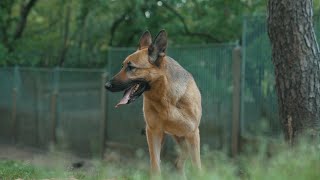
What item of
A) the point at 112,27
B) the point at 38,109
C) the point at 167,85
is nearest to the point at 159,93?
the point at 167,85

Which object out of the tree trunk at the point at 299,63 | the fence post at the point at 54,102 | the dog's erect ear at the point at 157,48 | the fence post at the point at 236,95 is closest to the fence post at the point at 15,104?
the fence post at the point at 54,102

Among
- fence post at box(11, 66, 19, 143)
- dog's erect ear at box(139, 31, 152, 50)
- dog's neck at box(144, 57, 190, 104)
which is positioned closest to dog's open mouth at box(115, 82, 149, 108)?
dog's neck at box(144, 57, 190, 104)

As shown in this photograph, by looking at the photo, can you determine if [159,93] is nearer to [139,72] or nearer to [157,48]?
[139,72]

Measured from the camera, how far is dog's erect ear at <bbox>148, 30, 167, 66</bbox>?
702 cm

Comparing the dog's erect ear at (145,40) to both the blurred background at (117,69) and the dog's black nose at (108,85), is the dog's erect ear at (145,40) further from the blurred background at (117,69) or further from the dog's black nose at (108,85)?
the blurred background at (117,69)

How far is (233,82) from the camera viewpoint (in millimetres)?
11398

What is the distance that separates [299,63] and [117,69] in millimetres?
7964

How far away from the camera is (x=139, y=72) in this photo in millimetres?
6941

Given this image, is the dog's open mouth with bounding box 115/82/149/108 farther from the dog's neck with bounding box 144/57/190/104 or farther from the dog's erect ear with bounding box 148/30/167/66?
the dog's erect ear with bounding box 148/30/167/66

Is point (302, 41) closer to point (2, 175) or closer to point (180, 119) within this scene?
point (180, 119)

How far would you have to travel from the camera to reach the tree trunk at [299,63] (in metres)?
6.77

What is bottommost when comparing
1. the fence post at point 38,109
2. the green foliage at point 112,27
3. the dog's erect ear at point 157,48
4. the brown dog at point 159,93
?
the fence post at point 38,109

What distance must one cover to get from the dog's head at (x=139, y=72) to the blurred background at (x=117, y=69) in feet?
12.3

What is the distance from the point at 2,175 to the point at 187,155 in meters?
2.52
